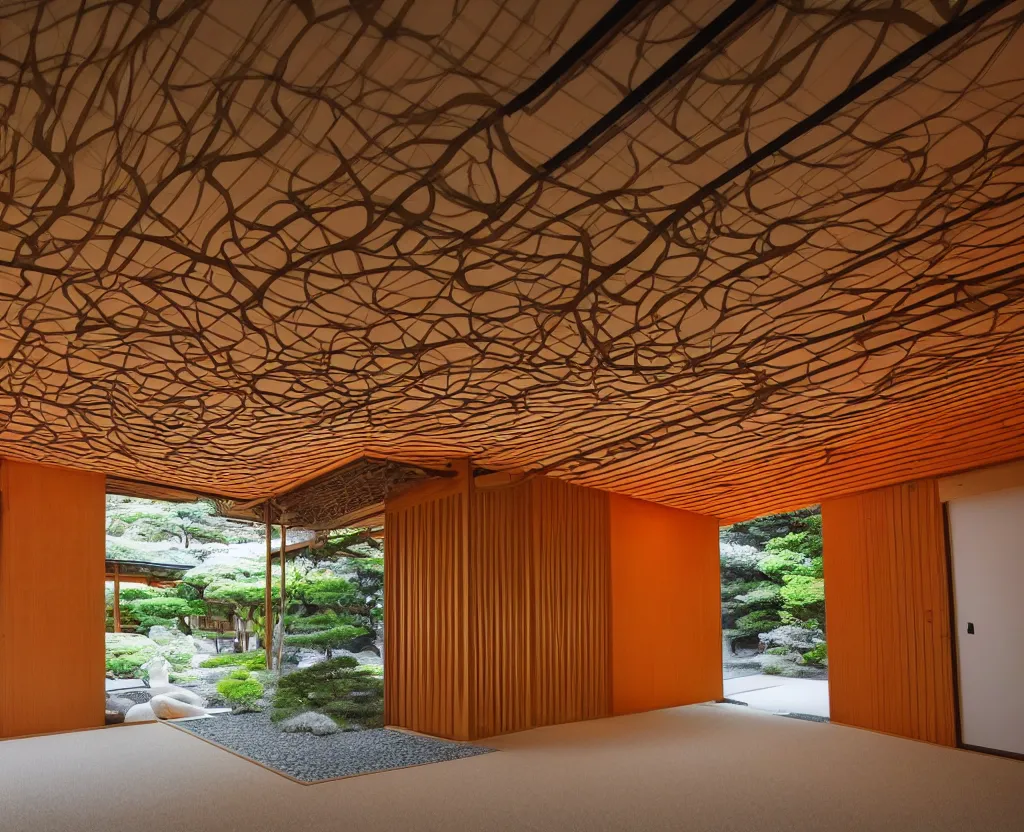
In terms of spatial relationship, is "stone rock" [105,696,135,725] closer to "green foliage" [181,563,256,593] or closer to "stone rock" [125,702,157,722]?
"stone rock" [125,702,157,722]

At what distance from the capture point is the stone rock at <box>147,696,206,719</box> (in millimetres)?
9898

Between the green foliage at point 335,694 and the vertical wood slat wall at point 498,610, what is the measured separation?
0.40 m

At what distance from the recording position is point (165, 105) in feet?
9.95

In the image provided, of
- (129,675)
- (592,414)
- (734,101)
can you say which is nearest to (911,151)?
(734,101)

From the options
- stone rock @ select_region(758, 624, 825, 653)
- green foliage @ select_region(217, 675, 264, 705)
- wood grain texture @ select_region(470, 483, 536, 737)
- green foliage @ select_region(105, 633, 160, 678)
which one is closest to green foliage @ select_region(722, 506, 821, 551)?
stone rock @ select_region(758, 624, 825, 653)

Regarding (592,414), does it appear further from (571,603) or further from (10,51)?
(10,51)

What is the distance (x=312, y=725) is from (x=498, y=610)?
6.87 ft

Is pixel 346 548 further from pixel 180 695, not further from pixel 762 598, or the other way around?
pixel 762 598

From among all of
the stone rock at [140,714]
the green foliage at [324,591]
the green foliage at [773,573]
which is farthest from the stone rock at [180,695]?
the green foliage at [773,573]

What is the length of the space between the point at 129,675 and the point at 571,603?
9.44 m

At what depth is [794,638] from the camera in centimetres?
1669

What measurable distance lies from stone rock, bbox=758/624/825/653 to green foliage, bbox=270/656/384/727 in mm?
9175

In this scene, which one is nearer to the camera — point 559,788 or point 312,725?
point 559,788

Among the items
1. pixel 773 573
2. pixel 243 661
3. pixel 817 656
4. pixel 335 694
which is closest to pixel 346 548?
pixel 243 661
